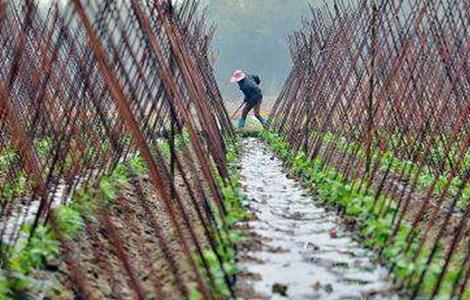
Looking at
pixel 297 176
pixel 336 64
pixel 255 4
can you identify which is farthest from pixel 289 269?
pixel 255 4

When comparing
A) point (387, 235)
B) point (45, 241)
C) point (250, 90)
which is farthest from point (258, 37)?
point (45, 241)

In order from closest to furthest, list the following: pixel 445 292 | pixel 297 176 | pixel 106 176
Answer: pixel 445 292 < pixel 106 176 < pixel 297 176

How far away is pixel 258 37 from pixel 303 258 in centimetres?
5648

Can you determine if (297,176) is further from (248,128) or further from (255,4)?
(255,4)

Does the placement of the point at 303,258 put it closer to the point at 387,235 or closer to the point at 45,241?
the point at 387,235

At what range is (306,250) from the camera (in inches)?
265

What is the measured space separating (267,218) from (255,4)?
183ft

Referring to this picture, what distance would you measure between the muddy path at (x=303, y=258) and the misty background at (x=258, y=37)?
2009 inches

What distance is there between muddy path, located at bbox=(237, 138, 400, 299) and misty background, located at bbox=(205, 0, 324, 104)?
51018mm

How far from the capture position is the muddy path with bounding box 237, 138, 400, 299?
5.33 metres

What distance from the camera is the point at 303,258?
253 inches

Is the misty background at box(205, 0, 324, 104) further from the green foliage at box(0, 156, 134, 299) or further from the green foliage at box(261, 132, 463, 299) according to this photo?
the green foliage at box(0, 156, 134, 299)

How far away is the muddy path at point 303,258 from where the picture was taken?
5328 millimetres

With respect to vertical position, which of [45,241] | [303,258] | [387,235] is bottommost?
[45,241]
